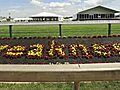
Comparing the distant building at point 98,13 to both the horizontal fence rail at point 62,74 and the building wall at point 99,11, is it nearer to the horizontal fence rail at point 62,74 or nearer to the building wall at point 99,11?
the building wall at point 99,11

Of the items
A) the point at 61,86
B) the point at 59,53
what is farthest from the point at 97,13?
the point at 61,86

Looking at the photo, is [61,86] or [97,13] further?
[97,13]

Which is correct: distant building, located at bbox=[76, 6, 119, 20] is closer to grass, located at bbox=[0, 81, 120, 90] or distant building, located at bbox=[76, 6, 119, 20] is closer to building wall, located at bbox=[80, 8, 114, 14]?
building wall, located at bbox=[80, 8, 114, 14]

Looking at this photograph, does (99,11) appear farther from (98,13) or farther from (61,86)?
(61,86)

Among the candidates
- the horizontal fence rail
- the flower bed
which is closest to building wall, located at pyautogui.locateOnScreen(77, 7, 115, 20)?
the flower bed

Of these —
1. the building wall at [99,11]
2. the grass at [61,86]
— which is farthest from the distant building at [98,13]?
the grass at [61,86]

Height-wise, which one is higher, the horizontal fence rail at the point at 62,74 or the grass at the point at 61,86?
the horizontal fence rail at the point at 62,74

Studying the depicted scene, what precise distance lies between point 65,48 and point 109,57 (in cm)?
130

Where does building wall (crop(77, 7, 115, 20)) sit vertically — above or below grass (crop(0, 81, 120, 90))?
above

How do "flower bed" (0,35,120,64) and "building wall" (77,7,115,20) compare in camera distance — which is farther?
"building wall" (77,7,115,20)

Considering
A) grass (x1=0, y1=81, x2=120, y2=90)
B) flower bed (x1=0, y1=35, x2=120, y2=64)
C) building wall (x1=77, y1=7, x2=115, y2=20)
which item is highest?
building wall (x1=77, y1=7, x2=115, y2=20)

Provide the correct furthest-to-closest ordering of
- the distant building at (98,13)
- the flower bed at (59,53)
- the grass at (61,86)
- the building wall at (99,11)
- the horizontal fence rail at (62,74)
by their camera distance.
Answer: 1. the building wall at (99,11)
2. the distant building at (98,13)
3. the flower bed at (59,53)
4. the grass at (61,86)
5. the horizontal fence rail at (62,74)

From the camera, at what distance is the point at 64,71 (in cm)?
245

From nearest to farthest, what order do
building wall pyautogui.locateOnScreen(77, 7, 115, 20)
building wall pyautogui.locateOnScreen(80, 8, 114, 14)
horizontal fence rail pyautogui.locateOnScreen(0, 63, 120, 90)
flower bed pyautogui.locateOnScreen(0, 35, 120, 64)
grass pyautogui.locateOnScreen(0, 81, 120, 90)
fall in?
horizontal fence rail pyautogui.locateOnScreen(0, 63, 120, 90) < grass pyautogui.locateOnScreen(0, 81, 120, 90) < flower bed pyautogui.locateOnScreen(0, 35, 120, 64) < building wall pyautogui.locateOnScreen(77, 7, 115, 20) < building wall pyautogui.locateOnScreen(80, 8, 114, 14)
